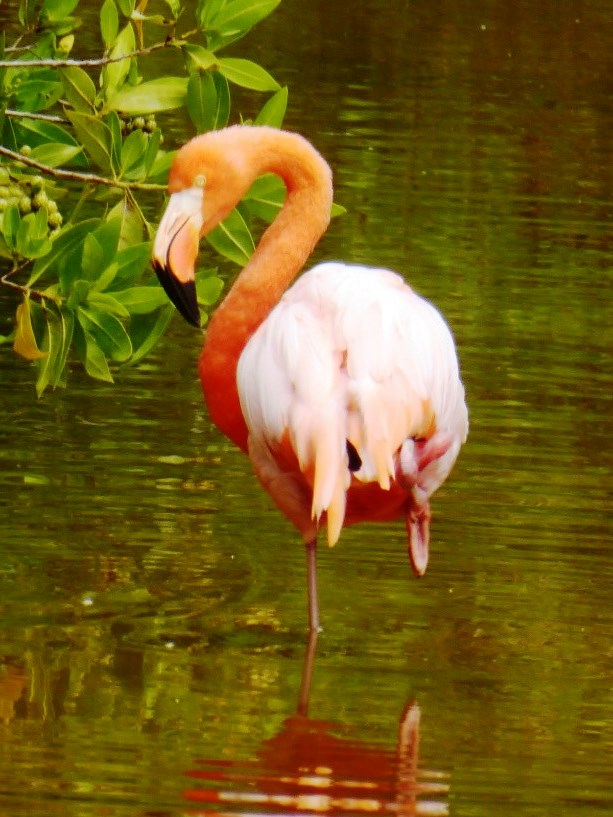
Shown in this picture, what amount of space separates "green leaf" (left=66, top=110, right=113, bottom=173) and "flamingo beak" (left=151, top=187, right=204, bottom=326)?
9.7 inches

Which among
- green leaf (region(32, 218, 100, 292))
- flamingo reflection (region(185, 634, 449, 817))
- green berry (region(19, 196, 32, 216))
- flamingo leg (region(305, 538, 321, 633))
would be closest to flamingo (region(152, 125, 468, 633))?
flamingo leg (region(305, 538, 321, 633))

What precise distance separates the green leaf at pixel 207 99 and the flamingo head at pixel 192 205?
163 mm

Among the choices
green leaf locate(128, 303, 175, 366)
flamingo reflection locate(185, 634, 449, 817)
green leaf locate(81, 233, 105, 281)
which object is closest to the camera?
flamingo reflection locate(185, 634, 449, 817)

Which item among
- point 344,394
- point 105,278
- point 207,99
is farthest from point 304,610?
point 207,99

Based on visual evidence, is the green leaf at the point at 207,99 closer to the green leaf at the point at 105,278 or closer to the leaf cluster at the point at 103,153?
the leaf cluster at the point at 103,153

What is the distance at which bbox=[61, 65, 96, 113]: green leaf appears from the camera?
5059mm

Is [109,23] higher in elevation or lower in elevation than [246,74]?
higher

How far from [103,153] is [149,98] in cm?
18

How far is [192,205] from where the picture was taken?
4.89 m

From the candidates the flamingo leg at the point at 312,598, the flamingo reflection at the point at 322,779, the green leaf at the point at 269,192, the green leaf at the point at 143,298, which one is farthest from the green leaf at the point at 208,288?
the flamingo reflection at the point at 322,779

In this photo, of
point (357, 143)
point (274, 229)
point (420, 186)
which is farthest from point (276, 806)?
point (357, 143)

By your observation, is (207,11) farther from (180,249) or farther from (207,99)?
(180,249)

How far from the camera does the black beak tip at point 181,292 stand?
4.82 m

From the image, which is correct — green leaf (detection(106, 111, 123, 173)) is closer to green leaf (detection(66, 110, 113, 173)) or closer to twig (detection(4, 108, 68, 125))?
green leaf (detection(66, 110, 113, 173))
